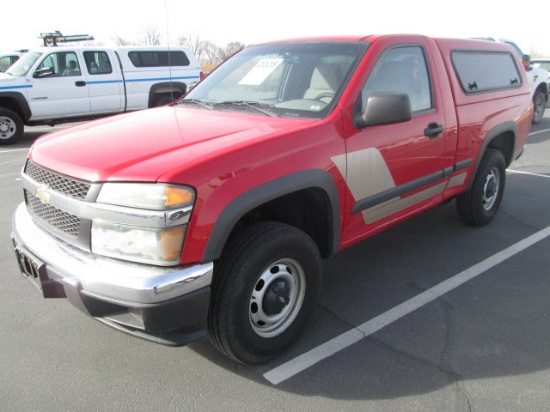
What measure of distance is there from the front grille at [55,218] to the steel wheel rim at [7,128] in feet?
27.0

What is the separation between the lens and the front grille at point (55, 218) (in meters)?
2.38

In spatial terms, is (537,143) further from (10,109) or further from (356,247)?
(10,109)

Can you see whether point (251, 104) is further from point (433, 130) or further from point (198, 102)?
point (433, 130)

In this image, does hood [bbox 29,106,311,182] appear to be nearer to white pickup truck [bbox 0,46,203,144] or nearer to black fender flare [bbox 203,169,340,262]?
black fender flare [bbox 203,169,340,262]

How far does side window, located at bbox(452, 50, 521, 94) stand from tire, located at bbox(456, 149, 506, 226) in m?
0.66

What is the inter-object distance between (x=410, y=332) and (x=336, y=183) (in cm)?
106

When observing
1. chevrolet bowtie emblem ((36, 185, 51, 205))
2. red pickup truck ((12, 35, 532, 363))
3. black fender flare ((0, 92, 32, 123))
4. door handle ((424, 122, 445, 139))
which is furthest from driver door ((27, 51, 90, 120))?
door handle ((424, 122, 445, 139))

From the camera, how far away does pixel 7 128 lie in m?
9.88

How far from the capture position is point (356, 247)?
4332 millimetres

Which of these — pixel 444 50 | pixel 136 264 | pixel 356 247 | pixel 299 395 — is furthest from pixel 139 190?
pixel 444 50

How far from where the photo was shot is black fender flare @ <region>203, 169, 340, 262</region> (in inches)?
88.2

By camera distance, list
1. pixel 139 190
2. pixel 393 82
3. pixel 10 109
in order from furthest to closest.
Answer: pixel 10 109 < pixel 393 82 < pixel 139 190

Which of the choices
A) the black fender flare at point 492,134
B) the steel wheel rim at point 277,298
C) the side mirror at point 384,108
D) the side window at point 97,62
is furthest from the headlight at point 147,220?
the side window at point 97,62

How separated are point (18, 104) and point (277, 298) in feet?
31.4
